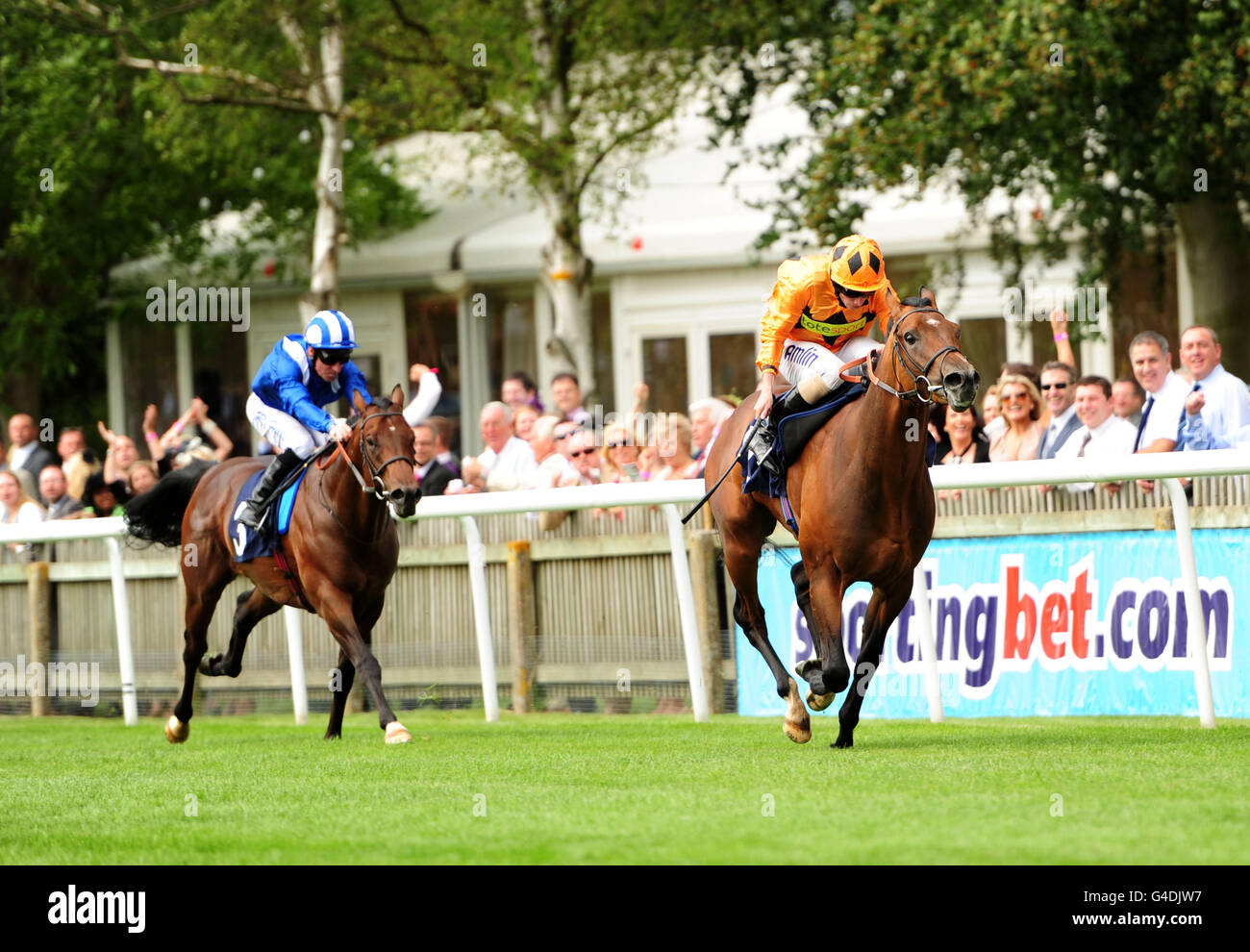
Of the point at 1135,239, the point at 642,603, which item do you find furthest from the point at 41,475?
the point at 1135,239

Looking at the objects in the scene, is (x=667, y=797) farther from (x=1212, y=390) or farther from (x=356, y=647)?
(x=1212, y=390)

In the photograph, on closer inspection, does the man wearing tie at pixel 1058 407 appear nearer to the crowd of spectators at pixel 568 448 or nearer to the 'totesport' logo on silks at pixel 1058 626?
the 'totesport' logo on silks at pixel 1058 626

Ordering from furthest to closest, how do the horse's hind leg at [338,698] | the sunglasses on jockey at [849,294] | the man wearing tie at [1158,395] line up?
the horse's hind leg at [338,698] < the man wearing tie at [1158,395] < the sunglasses on jockey at [849,294]

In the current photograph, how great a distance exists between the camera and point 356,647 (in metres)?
8.75

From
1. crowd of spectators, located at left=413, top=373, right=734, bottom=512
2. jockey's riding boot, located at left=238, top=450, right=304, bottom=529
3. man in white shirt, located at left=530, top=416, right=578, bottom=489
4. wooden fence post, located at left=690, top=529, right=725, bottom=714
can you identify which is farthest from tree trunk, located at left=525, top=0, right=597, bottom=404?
jockey's riding boot, located at left=238, top=450, right=304, bottom=529

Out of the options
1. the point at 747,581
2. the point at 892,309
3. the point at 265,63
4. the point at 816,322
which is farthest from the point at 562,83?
the point at 892,309

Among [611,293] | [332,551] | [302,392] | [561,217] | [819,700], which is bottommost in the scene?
[819,700]

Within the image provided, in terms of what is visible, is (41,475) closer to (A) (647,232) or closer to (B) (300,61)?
(B) (300,61)

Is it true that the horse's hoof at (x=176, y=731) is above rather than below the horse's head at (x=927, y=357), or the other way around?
below

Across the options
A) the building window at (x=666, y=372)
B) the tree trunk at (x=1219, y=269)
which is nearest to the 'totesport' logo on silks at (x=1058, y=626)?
the tree trunk at (x=1219, y=269)

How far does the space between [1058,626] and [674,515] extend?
79.3 inches

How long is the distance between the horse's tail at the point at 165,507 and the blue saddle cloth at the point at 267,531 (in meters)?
1.15

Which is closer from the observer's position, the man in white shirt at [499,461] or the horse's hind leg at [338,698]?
the horse's hind leg at [338,698]

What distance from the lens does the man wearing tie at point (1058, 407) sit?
946cm
